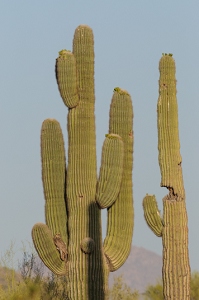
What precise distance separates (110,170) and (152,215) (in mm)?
1714

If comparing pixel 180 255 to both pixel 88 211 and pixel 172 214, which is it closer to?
pixel 172 214

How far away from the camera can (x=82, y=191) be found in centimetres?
1377

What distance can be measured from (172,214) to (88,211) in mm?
2636

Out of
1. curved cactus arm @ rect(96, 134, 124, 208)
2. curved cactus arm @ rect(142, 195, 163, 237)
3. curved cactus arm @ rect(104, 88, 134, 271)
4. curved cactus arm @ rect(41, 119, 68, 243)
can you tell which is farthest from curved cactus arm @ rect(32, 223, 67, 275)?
curved cactus arm @ rect(142, 195, 163, 237)

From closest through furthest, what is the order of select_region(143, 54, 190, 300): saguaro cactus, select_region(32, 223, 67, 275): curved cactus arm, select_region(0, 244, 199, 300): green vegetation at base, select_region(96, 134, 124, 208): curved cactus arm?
select_region(143, 54, 190, 300): saguaro cactus, select_region(96, 134, 124, 208): curved cactus arm, select_region(32, 223, 67, 275): curved cactus arm, select_region(0, 244, 199, 300): green vegetation at base

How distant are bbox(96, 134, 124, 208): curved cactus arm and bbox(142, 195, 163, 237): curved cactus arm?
4.83 feet

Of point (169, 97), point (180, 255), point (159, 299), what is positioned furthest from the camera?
point (159, 299)

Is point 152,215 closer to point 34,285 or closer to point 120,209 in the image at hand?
point 120,209

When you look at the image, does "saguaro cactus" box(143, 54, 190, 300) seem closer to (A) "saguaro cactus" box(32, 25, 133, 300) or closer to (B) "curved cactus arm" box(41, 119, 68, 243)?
(A) "saguaro cactus" box(32, 25, 133, 300)

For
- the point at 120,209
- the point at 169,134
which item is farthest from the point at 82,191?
the point at 169,134

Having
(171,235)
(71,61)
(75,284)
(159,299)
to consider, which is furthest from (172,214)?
(159,299)

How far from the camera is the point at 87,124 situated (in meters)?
14.0

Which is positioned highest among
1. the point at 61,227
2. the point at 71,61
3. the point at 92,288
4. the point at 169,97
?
the point at 71,61

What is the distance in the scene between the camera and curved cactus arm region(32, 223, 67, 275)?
13.4 m
